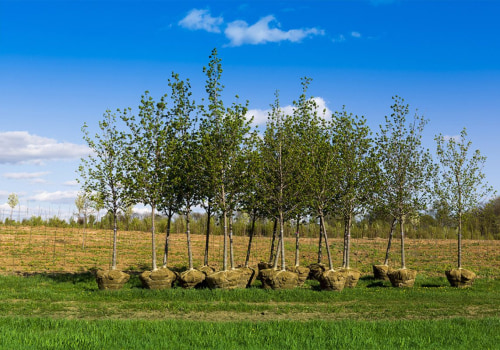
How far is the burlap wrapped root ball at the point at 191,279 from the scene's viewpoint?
73.4 feet

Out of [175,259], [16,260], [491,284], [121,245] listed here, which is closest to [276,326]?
[491,284]

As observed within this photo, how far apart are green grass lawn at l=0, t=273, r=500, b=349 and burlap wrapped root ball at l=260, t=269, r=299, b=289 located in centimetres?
111

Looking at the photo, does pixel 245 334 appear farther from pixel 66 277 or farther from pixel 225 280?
pixel 66 277

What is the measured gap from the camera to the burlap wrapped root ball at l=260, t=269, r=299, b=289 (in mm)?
22594

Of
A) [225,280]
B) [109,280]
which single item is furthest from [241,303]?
[109,280]

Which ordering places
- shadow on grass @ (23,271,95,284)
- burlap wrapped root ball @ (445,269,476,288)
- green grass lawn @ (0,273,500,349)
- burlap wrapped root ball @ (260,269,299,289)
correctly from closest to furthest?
green grass lawn @ (0,273,500,349)
burlap wrapped root ball @ (260,269,299,289)
burlap wrapped root ball @ (445,269,476,288)
shadow on grass @ (23,271,95,284)

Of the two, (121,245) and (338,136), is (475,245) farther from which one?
(121,245)

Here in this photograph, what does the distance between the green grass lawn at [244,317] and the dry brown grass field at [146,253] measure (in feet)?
21.5

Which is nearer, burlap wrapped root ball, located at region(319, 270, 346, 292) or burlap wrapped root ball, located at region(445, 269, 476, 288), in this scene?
burlap wrapped root ball, located at region(319, 270, 346, 292)

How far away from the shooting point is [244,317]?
16.8 metres

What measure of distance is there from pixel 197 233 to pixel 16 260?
26987 millimetres

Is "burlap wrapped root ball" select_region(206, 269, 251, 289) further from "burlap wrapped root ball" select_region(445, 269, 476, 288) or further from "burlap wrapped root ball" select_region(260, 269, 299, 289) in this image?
"burlap wrapped root ball" select_region(445, 269, 476, 288)

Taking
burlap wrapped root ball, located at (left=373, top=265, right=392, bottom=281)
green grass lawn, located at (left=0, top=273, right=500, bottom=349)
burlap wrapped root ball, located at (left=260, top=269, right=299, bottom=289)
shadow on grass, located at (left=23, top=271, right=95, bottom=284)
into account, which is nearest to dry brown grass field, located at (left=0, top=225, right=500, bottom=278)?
shadow on grass, located at (left=23, top=271, right=95, bottom=284)

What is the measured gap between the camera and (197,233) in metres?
58.3
